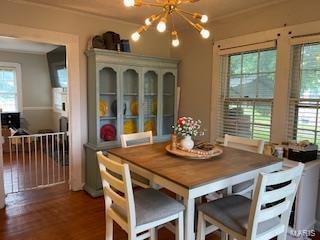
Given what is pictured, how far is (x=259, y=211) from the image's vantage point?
1437 millimetres

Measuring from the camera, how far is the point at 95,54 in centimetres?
308

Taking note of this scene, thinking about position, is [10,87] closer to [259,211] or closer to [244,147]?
[244,147]

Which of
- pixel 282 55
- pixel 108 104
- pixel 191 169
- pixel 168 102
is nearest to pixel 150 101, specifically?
pixel 168 102

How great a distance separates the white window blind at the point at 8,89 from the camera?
21.3 ft

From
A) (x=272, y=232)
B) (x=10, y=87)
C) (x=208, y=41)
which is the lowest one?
(x=272, y=232)

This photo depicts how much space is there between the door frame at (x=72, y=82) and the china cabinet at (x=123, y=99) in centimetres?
14

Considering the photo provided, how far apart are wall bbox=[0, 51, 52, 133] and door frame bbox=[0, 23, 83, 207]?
4183 millimetres

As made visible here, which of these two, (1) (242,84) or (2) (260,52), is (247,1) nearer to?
(2) (260,52)

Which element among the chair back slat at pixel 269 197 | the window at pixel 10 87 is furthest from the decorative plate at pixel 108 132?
the window at pixel 10 87

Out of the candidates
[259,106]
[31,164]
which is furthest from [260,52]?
[31,164]

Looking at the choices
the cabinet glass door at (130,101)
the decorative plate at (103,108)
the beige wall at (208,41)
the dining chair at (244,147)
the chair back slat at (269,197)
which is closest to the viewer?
the chair back slat at (269,197)

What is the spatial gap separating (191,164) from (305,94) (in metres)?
1.60

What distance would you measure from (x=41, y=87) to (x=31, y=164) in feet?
9.86

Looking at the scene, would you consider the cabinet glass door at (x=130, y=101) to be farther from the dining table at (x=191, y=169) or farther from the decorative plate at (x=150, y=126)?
the dining table at (x=191, y=169)
